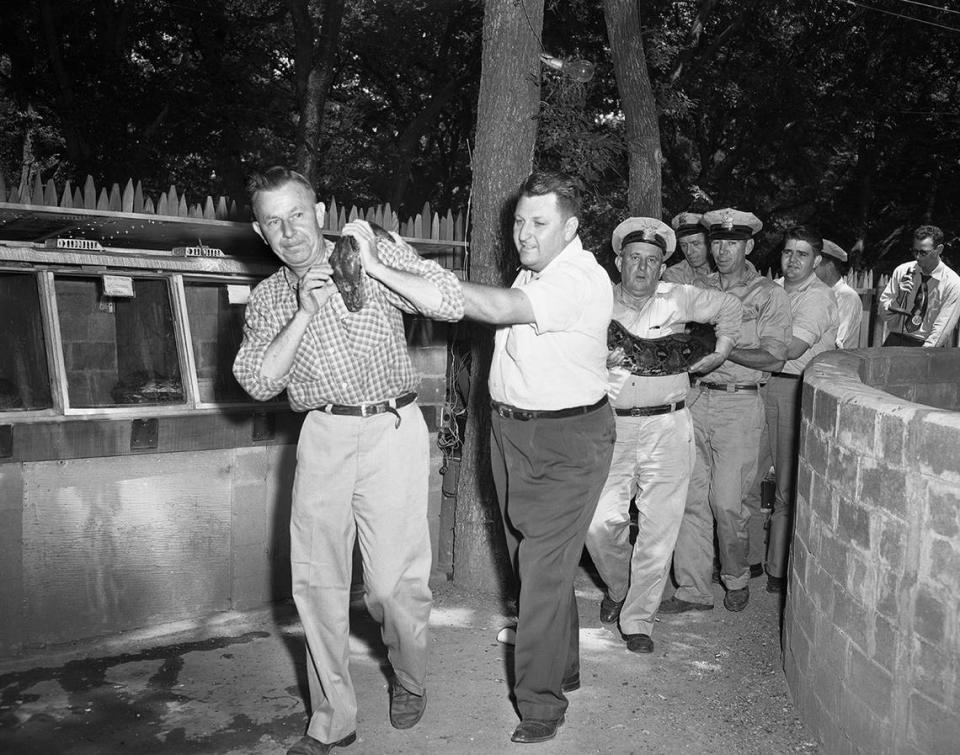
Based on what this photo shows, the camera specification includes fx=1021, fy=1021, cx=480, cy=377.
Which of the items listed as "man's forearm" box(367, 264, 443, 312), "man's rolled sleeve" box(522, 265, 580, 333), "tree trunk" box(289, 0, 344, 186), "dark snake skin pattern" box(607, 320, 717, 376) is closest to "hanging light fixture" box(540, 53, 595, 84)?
"dark snake skin pattern" box(607, 320, 717, 376)

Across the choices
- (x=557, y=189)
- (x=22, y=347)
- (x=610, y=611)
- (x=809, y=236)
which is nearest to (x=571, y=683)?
(x=610, y=611)

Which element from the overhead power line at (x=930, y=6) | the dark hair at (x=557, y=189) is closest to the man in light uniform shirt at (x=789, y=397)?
the dark hair at (x=557, y=189)

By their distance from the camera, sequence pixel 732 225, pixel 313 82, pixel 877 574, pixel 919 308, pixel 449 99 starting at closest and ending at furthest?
1. pixel 877 574
2. pixel 732 225
3. pixel 919 308
4. pixel 313 82
5. pixel 449 99

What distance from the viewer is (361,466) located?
3779 mm

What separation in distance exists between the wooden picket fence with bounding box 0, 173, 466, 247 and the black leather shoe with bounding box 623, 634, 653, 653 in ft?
8.16

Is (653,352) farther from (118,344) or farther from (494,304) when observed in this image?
(118,344)

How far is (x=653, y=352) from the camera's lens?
5219mm

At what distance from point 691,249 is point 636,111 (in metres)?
2.89

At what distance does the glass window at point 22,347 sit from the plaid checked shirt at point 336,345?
1.58 metres

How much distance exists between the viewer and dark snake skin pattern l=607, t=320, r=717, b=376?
5211mm

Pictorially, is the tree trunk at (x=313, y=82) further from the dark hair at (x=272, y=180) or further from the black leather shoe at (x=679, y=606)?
the dark hair at (x=272, y=180)

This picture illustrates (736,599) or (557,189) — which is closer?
(557,189)

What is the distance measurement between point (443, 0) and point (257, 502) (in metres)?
18.1

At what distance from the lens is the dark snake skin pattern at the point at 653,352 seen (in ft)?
17.1
